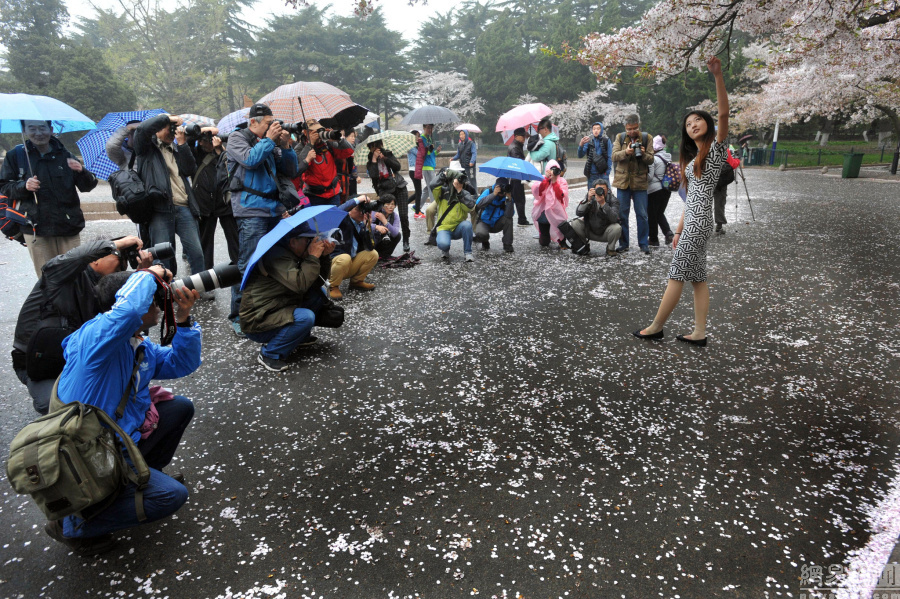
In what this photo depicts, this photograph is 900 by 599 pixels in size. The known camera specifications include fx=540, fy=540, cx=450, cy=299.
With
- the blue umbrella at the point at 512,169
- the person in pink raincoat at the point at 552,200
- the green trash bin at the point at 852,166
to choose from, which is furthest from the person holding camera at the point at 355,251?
the green trash bin at the point at 852,166

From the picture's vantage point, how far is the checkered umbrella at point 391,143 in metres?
8.05

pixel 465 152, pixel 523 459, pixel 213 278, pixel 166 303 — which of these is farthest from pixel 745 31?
pixel 166 303

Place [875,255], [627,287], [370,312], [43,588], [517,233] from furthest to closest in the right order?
1. [517,233]
2. [875,255]
3. [627,287]
4. [370,312]
5. [43,588]

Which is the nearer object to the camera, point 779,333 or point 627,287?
point 779,333

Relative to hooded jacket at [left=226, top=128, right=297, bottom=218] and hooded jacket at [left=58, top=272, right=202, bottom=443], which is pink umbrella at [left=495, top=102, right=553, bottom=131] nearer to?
hooded jacket at [left=226, top=128, right=297, bottom=218]

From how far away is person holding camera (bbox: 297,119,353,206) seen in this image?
21.1 ft

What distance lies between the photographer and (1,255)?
830cm

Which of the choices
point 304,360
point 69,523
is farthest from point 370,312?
point 69,523

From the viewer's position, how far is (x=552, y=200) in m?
8.01

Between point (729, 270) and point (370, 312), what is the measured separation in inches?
179

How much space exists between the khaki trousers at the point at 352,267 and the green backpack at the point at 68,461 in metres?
3.98

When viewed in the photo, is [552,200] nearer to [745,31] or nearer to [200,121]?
[745,31]

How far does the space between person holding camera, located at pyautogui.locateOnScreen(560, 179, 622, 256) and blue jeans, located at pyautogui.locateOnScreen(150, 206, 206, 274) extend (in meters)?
4.96

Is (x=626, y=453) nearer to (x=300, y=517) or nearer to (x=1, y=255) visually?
(x=300, y=517)
